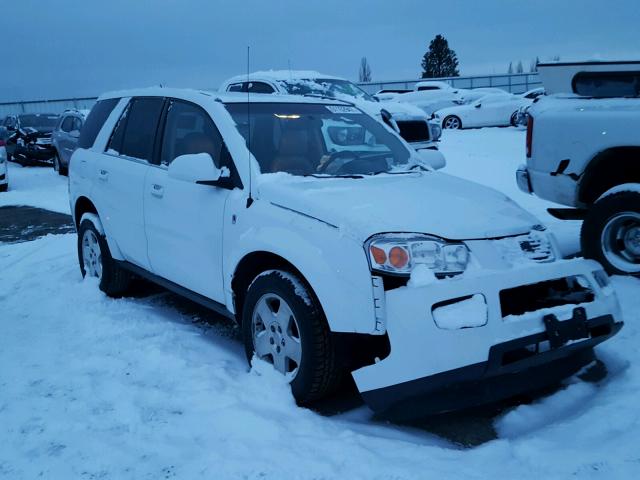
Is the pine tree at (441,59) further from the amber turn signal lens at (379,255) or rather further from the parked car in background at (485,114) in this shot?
the amber turn signal lens at (379,255)

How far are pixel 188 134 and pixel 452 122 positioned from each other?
1963 cm

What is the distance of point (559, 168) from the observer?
557 centimetres

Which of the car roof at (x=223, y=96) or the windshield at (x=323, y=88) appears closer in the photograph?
the car roof at (x=223, y=96)

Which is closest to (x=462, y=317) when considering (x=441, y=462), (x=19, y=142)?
(x=441, y=462)

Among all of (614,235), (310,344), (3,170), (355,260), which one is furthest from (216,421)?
(3,170)

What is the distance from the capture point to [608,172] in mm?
5520

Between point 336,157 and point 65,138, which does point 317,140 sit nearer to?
point 336,157

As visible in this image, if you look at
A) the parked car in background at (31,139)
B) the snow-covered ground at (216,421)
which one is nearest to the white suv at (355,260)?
the snow-covered ground at (216,421)

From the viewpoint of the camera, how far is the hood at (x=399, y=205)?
317 cm

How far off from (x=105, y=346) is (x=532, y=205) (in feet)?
20.9

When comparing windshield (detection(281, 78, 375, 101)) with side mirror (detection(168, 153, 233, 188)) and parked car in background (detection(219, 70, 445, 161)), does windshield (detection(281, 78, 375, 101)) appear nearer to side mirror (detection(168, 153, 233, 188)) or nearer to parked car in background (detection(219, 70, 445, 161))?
parked car in background (detection(219, 70, 445, 161))

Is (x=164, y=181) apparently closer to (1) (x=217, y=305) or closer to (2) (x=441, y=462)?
(1) (x=217, y=305)

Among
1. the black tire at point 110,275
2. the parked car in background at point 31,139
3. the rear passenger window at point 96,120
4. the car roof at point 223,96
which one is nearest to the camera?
the car roof at point 223,96

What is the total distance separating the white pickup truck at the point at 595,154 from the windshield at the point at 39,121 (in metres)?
18.6
